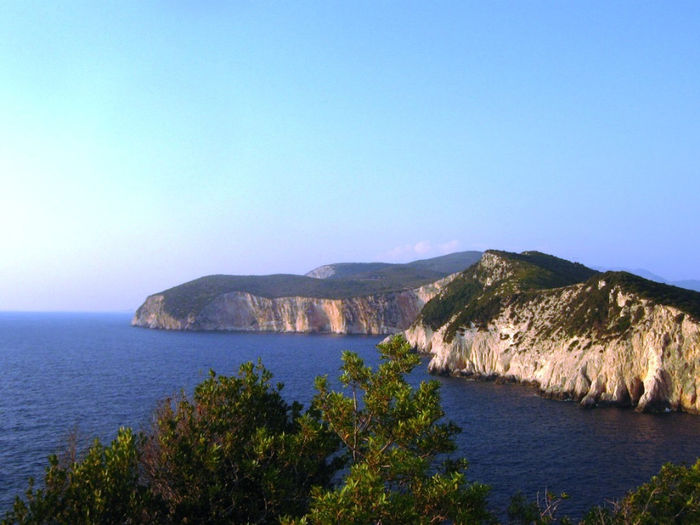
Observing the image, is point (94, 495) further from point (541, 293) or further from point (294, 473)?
point (541, 293)

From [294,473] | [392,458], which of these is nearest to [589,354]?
[294,473]

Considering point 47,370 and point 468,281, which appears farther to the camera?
point 468,281

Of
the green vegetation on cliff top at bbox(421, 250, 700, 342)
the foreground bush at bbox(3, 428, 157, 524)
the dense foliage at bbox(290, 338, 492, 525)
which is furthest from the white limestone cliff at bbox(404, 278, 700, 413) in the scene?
the foreground bush at bbox(3, 428, 157, 524)

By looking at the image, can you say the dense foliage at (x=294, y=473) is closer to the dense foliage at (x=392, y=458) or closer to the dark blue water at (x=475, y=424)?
the dense foliage at (x=392, y=458)

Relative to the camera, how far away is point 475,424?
2399 inches

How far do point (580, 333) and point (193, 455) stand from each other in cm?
7700

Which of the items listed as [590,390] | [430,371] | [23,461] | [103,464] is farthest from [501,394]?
[103,464]

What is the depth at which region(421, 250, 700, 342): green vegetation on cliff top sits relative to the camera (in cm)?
7925

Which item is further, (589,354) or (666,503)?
(589,354)

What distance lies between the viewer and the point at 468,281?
482ft

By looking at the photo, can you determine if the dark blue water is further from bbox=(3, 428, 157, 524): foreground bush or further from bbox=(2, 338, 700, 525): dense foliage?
bbox=(3, 428, 157, 524): foreground bush

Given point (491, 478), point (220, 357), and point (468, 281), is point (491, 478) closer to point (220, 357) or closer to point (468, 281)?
point (220, 357)

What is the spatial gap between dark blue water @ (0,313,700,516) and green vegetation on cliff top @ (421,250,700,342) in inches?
628

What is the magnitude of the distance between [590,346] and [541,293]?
25.1 meters
